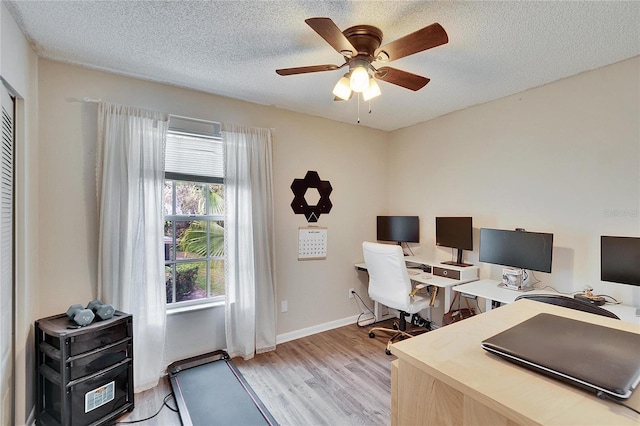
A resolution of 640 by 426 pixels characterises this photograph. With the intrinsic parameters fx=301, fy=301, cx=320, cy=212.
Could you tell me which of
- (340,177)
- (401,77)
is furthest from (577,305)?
(340,177)

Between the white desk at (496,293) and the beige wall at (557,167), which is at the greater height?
the beige wall at (557,167)

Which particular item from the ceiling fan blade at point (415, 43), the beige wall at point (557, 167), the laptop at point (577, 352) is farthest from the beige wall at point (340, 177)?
the laptop at point (577, 352)

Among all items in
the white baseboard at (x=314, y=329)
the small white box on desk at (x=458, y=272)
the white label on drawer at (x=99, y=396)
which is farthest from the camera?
the white baseboard at (x=314, y=329)

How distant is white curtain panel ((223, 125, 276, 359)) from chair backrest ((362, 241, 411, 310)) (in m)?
1.01

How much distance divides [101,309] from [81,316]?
0.43ft

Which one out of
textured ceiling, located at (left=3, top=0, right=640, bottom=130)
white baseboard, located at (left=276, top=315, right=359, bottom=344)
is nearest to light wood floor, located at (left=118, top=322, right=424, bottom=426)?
white baseboard, located at (left=276, top=315, right=359, bottom=344)

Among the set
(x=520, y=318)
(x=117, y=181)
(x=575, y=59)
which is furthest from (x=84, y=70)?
(x=575, y=59)

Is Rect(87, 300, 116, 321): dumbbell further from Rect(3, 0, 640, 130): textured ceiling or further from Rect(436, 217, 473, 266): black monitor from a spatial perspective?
Rect(436, 217, 473, 266): black monitor

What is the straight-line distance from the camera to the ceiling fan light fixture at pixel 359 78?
1.75m

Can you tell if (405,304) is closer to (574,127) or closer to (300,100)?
(574,127)

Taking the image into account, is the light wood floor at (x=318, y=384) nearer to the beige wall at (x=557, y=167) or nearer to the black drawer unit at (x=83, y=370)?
the black drawer unit at (x=83, y=370)

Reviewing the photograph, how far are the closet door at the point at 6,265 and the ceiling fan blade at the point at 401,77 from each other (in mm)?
2122

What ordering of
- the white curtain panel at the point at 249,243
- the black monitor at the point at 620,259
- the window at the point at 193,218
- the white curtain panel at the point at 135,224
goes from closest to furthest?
the black monitor at the point at 620,259 → the white curtain panel at the point at 135,224 → the window at the point at 193,218 → the white curtain panel at the point at 249,243

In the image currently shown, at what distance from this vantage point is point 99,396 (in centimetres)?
194
